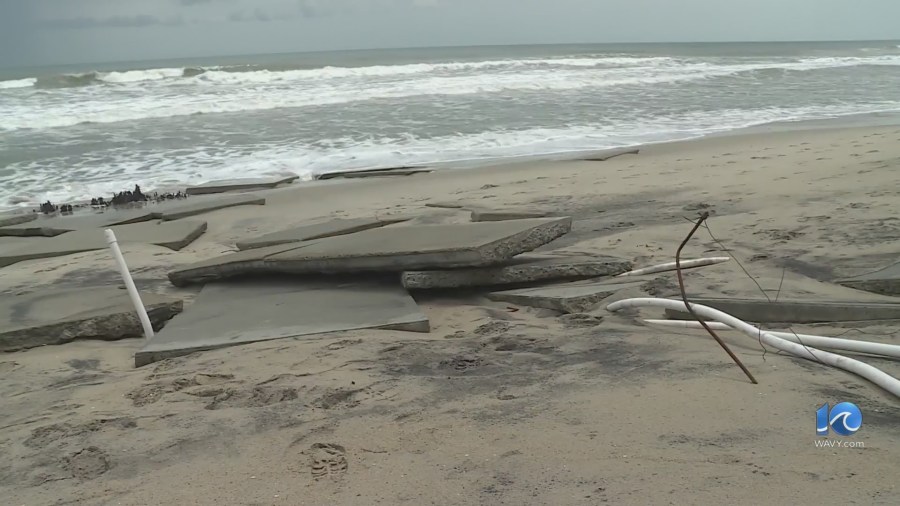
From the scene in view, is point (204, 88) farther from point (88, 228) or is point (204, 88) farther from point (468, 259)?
point (468, 259)

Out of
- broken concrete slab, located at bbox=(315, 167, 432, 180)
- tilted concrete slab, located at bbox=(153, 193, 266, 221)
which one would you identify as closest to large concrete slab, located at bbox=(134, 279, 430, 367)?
tilted concrete slab, located at bbox=(153, 193, 266, 221)

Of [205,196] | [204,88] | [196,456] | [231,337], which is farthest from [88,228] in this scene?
[204,88]

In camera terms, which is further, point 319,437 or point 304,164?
point 304,164

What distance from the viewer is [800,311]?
3146 mm

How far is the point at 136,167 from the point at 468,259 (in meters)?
8.27

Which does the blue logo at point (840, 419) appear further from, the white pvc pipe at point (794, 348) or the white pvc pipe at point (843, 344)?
the white pvc pipe at point (843, 344)

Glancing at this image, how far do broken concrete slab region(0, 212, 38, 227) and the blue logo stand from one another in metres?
7.56

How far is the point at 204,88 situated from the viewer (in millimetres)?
21531

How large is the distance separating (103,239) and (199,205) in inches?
54.3

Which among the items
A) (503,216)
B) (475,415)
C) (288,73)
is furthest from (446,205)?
(288,73)

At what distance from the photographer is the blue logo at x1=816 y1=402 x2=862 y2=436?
6.86ft

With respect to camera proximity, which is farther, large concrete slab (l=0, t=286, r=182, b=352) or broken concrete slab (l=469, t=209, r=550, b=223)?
broken concrete slab (l=469, t=209, r=550, b=223)

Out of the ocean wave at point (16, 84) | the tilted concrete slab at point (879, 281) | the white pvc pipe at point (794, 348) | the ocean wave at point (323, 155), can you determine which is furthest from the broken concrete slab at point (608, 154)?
the ocean wave at point (16, 84)

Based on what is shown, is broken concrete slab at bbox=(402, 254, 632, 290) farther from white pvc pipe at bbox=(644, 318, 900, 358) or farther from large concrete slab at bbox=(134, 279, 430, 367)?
white pvc pipe at bbox=(644, 318, 900, 358)
